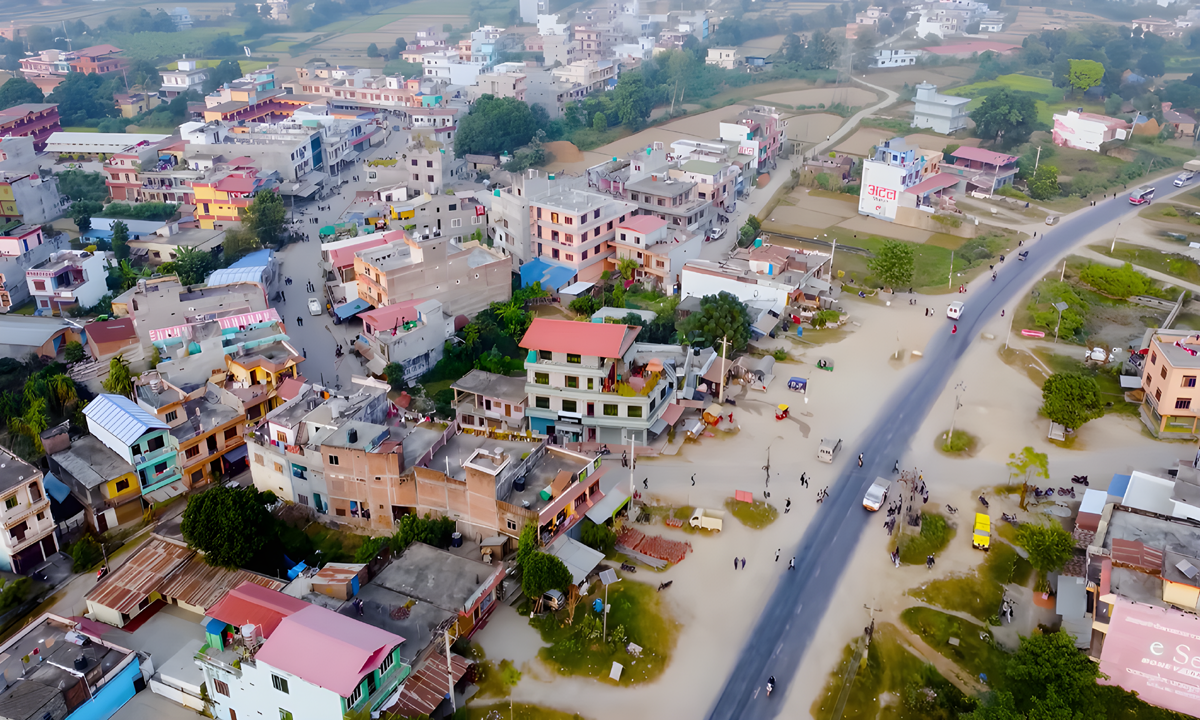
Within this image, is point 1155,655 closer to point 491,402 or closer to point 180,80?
point 491,402

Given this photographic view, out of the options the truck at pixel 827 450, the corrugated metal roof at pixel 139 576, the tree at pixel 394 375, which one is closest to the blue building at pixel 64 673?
the corrugated metal roof at pixel 139 576

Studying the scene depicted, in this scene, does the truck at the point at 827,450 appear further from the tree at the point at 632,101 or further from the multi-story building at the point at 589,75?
the multi-story building at the point at 589,75

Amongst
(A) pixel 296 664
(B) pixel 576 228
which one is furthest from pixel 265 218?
(A) pixel 296 664

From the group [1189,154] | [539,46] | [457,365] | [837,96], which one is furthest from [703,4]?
[457,365]

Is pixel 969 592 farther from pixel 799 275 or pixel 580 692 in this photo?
pixel 799 275

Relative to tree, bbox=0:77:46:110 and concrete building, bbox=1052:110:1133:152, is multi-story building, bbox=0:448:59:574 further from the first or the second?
concrete building, bbox=1052:110:1133:152

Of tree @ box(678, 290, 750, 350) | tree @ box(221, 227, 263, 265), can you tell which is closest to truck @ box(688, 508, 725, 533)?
tree @ box(678, 290, 750, 350)
